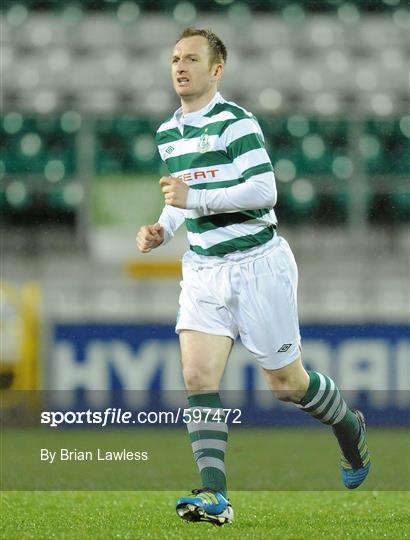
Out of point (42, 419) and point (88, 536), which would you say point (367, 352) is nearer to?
point (42, 419)

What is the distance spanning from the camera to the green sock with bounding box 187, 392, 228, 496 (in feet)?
11.2

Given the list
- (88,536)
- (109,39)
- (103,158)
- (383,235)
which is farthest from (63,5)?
(88,536)

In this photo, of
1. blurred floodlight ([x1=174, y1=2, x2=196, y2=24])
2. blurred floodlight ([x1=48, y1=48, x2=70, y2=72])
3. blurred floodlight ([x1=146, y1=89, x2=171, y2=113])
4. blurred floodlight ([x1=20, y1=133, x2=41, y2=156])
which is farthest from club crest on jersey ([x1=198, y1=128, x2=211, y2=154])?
blurred floodlight ([x1=174, y1=2, x2=196, y2=24])

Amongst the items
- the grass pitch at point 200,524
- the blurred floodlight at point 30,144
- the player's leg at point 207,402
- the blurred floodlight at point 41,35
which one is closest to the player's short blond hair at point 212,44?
the player's leg at point 207,402

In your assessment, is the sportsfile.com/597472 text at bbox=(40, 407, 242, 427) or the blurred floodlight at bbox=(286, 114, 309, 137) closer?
→ the sportsfile.com/597472 text at bbox=(40, 407, 242, 427)

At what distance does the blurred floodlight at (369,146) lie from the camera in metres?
11.8

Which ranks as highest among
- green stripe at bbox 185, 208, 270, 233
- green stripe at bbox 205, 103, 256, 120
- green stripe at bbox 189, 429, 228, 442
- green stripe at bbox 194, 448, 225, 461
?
green stripe at bbox 205, 103, 256, 120

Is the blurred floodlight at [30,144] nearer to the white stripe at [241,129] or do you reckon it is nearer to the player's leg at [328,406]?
the player's leg at [328,406]

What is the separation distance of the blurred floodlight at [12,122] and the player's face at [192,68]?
27.7 ft

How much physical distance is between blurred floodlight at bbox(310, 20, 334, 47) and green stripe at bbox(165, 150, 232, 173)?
954 cm

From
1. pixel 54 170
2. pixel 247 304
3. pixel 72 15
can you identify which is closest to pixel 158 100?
pixel 54 170

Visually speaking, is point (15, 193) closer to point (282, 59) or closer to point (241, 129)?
point (282, 59)

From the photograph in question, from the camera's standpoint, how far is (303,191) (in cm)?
1139

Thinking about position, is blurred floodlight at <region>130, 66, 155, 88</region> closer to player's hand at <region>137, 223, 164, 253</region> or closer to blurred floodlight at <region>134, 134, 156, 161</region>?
blurred floodlight at <region>134, 134, 156, 161</region>
